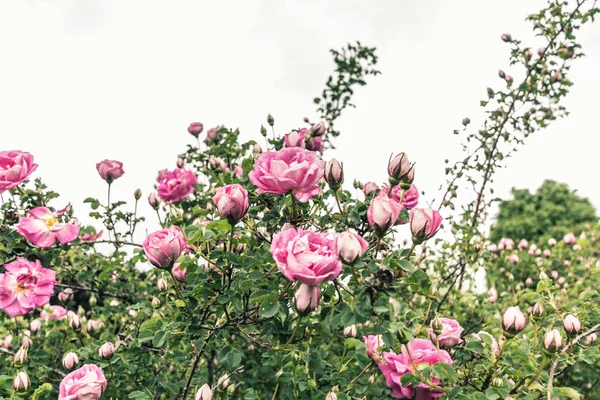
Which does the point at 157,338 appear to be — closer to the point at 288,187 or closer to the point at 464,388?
the point at 288,187

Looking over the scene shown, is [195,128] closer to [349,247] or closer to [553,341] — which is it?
[349,247]

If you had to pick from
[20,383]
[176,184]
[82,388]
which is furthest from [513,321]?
[176,184]

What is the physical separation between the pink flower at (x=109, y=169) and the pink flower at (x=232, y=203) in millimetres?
1422

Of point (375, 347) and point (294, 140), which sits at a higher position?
point (294, 140)

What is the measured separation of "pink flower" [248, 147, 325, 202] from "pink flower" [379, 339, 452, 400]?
0.56 m

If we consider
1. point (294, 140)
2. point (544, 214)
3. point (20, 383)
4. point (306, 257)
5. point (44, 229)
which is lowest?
point (20, 383)

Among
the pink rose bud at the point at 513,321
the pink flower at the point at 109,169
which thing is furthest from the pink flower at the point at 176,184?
the pink rose bud at the point at 513,321

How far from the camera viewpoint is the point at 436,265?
133 inches

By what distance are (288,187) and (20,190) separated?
1.73 m

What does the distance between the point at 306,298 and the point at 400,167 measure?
1.52 ft

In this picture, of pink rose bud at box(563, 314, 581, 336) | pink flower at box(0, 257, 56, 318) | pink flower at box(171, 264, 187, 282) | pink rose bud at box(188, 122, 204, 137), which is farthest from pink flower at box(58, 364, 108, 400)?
pink rose bud at box(188, 122, 204, 137)

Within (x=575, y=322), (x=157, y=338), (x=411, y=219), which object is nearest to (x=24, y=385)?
(x=157, y=338)

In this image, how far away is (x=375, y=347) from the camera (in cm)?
162

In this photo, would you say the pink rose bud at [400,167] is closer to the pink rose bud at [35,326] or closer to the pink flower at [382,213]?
the pink flower at [382,213]
